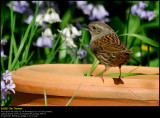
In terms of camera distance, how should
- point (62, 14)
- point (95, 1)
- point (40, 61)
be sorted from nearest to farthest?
point (40, 61)
point (95, 1)
point (62, 14)

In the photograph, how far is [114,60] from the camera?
91.6 inches

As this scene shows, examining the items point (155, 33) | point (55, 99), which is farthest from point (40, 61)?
point (55, 99)

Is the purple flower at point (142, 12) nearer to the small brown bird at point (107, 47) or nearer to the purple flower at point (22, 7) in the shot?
the purple flower at point (22, 7)

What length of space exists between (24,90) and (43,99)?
0.13 meters

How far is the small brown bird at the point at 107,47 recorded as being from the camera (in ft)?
7.53

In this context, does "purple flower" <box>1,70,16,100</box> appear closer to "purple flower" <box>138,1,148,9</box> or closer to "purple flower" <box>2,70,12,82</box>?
"purple flower" <box>2,70,12,82</box>

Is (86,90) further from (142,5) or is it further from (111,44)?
(142,5)

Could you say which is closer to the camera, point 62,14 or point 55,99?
point 55,99

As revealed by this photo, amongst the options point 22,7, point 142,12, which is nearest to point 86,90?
point 142,12

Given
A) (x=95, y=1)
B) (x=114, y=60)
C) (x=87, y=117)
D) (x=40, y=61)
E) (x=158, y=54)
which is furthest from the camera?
(x=95, y=1)

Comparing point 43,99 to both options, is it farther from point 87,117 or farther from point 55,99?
point 87,117

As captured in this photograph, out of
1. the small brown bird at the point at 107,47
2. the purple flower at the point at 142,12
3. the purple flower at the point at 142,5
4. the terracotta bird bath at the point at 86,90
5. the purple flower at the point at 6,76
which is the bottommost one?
the terracotta bird bath at the point at 86,90

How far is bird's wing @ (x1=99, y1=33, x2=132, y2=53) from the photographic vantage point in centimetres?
233

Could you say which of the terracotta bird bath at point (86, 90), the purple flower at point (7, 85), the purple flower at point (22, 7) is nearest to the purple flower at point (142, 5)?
the purple flower at point (22, 7)
